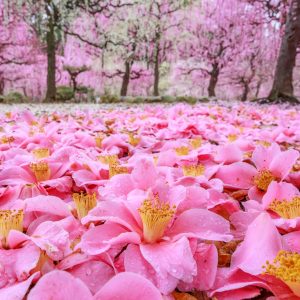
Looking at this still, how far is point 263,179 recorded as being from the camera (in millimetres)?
1039

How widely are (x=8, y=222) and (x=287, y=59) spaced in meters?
9.59

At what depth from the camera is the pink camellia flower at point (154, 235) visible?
1.87 feet

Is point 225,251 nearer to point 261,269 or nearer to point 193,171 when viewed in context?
point 261,269

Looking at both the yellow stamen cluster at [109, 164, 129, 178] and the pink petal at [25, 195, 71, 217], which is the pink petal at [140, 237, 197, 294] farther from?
the yellow stamen cluster at [109, 164, 129, 178]

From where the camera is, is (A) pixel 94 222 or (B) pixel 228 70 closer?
(A) pixel 94 222

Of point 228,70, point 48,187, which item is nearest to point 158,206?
point 48,187

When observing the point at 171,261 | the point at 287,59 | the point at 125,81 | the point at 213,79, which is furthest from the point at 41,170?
the point at 213,79

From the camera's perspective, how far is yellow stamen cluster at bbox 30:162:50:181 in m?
1.02

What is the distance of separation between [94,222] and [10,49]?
2031 centimetres

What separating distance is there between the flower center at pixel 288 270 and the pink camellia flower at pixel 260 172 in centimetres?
49

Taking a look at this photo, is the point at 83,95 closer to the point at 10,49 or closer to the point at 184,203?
the point at 10,49

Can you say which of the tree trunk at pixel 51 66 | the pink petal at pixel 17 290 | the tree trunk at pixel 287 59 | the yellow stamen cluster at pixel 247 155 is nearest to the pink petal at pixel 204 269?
the pink petal at pixel 17 290

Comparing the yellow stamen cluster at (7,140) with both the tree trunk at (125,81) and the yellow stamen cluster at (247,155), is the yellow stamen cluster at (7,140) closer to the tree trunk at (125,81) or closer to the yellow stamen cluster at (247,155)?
the yellow stamen cluster at (247,155)

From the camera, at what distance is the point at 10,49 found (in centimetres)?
1936
